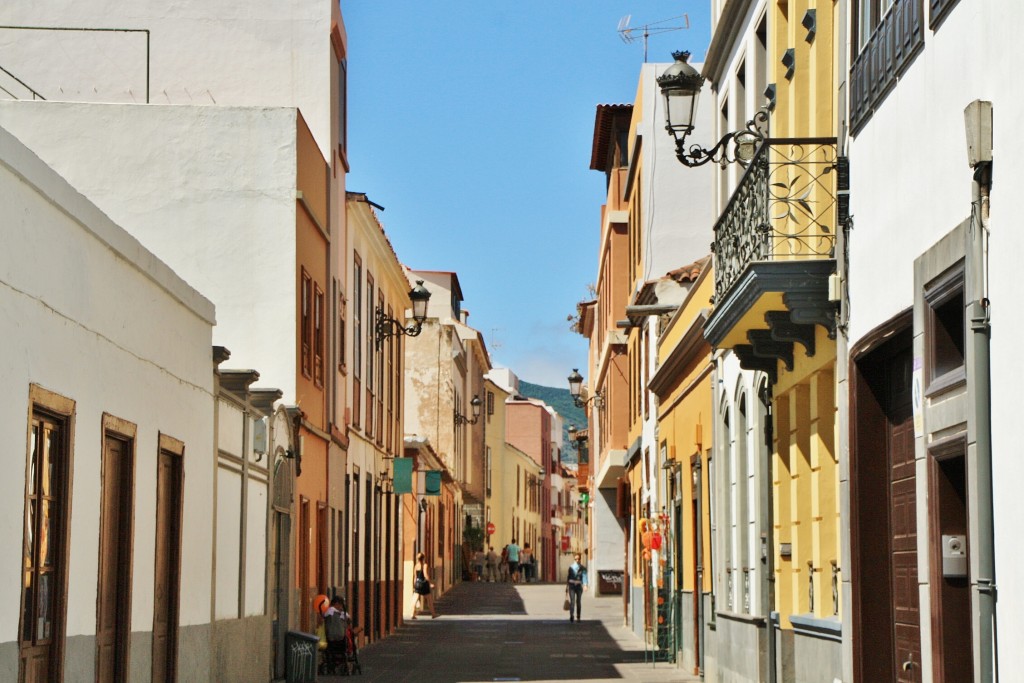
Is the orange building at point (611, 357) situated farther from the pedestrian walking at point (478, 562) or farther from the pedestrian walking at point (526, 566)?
the pedestrian walking at point (526, 566)

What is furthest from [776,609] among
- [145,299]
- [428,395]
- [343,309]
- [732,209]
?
[428,395]

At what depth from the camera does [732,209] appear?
592 inches

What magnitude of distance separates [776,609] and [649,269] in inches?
636

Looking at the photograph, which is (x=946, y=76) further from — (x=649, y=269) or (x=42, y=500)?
(x=649, y=269)

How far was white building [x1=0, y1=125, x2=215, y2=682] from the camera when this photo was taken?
11.2 meters

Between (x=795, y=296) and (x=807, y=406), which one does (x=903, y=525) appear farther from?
(x=807, y=406)

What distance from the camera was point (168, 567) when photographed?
53.7ft

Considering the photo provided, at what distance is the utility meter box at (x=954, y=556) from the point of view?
31.0ft

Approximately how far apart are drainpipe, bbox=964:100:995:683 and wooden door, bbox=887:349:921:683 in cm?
295

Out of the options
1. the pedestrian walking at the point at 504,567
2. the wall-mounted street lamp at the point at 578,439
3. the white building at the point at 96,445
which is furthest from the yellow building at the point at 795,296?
the pedestrian walking at the point at 504,567

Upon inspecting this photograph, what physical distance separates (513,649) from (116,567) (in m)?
16.5

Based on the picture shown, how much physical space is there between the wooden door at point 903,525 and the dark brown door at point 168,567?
6.91 meters

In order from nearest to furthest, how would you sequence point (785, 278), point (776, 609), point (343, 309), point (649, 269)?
point (785, 278), point (776, 609), point (343, 309), point (649, 269)

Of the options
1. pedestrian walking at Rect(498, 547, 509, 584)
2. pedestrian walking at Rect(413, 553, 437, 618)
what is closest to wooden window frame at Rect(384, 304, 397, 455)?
pedestrian walking at Rect(413, 553, 437, 618)
